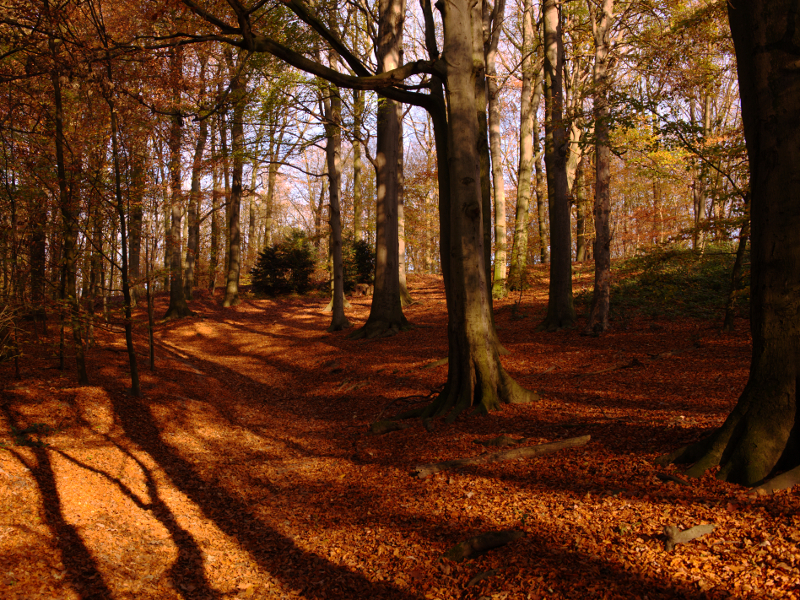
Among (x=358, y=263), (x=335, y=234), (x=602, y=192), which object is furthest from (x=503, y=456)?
(x=358, y=263)

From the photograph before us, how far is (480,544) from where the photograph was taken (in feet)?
11.2

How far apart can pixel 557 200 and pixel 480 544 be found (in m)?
9.73

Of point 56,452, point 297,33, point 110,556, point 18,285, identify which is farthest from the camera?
point 297,33

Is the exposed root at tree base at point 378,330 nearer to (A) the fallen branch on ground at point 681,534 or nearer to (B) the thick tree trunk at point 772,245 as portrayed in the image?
(B) the thick tree trunk at point 772,245

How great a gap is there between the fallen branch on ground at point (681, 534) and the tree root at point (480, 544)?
0.94 m

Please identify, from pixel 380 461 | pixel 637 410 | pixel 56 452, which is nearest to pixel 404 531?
pixel 380 461

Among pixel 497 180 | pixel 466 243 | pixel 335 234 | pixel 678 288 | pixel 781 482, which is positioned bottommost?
pixel 781 482

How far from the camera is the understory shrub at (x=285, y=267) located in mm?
23938

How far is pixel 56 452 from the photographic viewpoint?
5.34 metres

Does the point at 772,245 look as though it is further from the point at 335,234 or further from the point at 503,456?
the point at 335,234

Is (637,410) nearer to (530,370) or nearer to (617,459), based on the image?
(617,459)

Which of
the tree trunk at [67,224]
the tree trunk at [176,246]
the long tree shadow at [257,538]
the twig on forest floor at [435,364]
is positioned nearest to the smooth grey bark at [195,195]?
the tree trunk at [176,246]

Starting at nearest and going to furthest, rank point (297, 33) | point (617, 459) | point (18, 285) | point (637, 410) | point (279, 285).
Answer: point (617, 459), point (637, 410), point (18, 285), point (297, 33), point (279, 285)

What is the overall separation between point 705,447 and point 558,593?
1824mm
